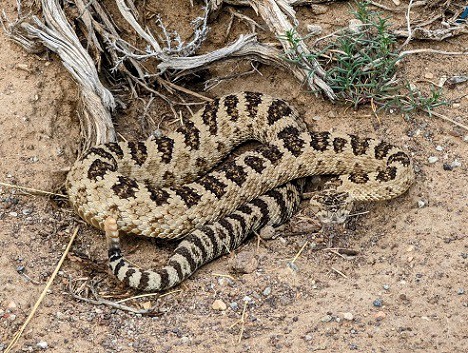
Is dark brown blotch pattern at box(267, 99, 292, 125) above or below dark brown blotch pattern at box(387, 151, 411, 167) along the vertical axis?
above

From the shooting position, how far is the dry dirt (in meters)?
4.34

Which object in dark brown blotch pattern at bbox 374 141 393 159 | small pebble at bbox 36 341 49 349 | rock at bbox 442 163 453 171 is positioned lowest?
rock at bbox 442 163 453 171

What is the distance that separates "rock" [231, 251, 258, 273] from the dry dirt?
0.16 feet

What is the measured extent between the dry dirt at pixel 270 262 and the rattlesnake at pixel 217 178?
20cm

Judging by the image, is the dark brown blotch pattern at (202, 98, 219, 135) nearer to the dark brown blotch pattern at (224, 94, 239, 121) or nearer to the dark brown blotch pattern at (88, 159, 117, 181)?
the dark brown blotch pattern at (224, 94, 239, 121)

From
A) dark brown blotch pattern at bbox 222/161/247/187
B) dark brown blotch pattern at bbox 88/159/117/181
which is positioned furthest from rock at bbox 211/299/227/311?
dark brown blotch pattern at bbox 88/159/117/181

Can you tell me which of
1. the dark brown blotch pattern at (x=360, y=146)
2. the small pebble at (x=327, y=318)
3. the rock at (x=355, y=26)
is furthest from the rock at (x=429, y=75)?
the small pebble at (x=327, y=318)

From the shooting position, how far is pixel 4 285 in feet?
15.4

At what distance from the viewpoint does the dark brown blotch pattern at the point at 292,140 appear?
600 centimetres

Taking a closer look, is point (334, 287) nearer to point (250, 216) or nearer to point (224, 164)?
point (250, 216)

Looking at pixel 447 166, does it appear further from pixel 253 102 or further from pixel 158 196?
pixel 158 196

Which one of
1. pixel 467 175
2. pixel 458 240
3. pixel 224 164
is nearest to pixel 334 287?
pixel 458 240

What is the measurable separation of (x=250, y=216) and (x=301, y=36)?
188cm

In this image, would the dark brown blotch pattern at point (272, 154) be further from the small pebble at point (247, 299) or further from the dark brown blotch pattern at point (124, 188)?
the small pebble at point (247, 299)
